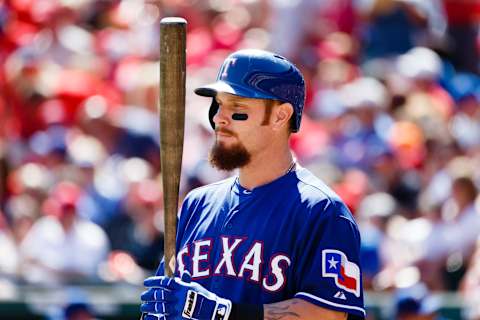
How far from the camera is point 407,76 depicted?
9484mm

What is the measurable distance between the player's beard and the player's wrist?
0.48m

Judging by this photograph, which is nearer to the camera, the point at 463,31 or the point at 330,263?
the point at 330,263

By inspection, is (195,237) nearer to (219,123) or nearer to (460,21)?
(219,123)

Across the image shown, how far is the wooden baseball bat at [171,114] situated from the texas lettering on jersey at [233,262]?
0.26 ft

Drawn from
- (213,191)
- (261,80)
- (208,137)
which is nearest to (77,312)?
(208,137)

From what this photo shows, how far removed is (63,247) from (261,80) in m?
4.40

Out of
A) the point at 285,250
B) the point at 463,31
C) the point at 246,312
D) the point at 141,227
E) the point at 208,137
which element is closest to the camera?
the point at 246,312

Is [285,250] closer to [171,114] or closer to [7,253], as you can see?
[171,114]

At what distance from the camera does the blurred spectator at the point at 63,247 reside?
26.9ft

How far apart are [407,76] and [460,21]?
1.21 metres

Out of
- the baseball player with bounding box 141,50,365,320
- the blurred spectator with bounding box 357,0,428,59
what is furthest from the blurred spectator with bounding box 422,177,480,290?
the baseball player with bounding box 141,50,365,320

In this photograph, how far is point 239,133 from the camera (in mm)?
4207

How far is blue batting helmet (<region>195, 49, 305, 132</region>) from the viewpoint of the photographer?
13.7 ft

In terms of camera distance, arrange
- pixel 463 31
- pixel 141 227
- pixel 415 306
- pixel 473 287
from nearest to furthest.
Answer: pixel 415 306
pixel 473 287
pixel 141 227
pixel 463 31
